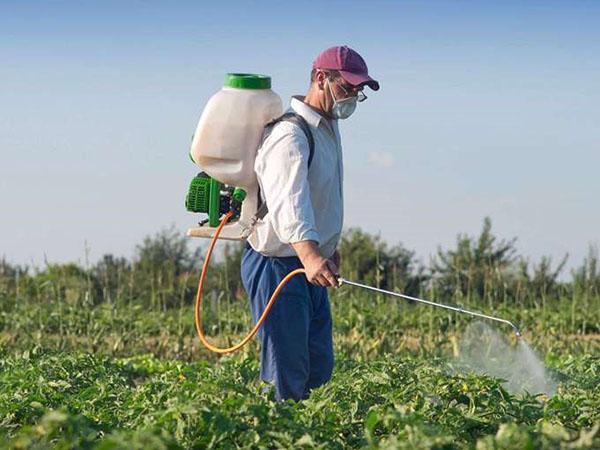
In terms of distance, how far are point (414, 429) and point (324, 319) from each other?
2.70 metres

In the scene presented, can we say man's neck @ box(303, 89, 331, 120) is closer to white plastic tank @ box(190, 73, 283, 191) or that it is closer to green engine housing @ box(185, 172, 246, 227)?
white plastic tank @ box(190, 73, 283, 191)

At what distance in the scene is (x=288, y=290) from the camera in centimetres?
645

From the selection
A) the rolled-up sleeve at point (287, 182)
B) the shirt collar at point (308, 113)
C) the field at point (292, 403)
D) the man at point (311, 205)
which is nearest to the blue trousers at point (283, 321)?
the man at point (311, 205)

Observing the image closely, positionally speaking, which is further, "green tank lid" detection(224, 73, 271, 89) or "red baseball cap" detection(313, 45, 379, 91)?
"green tank lid" detection(224, 73, 271, 89)

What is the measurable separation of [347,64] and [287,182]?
73 cm

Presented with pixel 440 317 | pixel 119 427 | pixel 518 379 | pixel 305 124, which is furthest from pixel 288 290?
pixel 440 317

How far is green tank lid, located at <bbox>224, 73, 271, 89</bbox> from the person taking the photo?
685 centimetres

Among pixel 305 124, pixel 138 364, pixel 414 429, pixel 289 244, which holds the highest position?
pixel 305 124

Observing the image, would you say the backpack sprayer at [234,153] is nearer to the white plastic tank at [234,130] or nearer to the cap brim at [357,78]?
the white plastic tank at [234,130]

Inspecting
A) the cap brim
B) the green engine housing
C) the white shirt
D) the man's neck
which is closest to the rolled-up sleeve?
the white shirt

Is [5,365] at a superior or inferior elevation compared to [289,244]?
inferior

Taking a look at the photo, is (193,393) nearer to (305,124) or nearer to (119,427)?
(119,427)

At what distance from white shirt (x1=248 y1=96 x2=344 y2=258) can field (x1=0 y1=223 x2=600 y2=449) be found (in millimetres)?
701

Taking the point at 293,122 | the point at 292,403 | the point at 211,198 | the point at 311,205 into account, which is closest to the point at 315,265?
the point at 311,205
